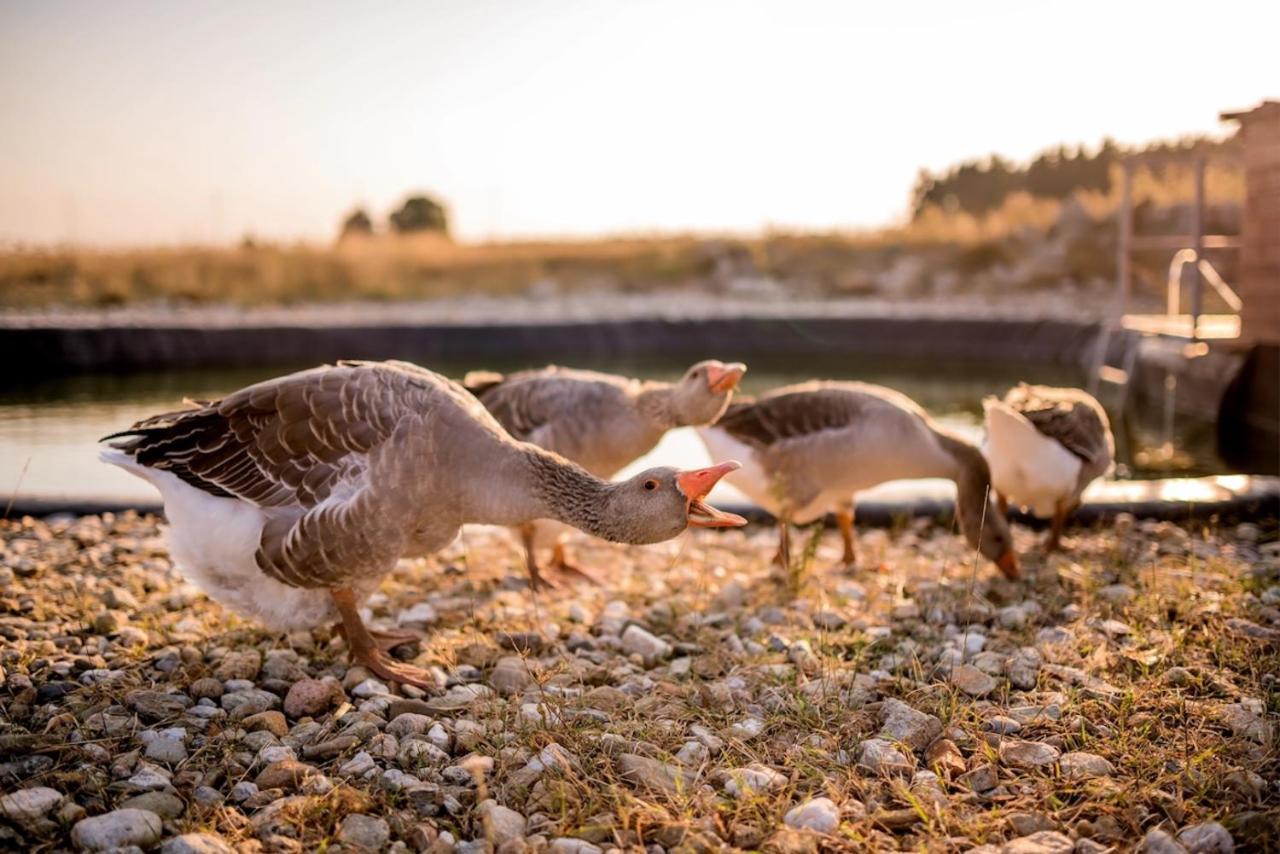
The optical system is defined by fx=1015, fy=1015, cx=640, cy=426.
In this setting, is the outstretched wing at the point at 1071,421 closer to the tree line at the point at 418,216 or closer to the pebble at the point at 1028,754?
the pebble at the point at 1028,754

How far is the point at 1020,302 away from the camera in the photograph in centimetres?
2556

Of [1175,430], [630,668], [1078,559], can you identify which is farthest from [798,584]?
[1175,430]

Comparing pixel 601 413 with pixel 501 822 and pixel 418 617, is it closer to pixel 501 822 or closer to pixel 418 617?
pixel 418 617

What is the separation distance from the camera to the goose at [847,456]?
609cm

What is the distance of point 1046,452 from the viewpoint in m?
6.45

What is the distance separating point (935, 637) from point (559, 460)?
2.06 m

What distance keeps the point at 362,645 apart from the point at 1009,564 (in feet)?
12.2

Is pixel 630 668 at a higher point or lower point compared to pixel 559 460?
lower

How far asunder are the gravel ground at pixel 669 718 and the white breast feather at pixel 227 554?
0.24 metres

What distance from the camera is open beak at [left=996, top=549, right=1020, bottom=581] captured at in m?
6.00

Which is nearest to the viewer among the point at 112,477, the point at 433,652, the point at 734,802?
the point at 734,802

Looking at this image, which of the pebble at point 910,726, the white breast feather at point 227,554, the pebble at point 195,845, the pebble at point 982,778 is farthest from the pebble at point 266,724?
the pebble at point 982,778

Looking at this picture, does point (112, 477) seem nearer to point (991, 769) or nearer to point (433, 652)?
point (433, 652)

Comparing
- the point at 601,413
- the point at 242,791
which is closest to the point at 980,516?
the point at 601,413
